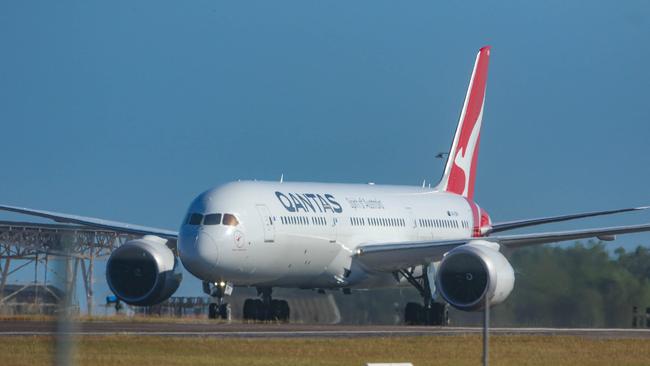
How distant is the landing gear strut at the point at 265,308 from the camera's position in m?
36.0

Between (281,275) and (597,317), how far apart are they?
905 centimetres

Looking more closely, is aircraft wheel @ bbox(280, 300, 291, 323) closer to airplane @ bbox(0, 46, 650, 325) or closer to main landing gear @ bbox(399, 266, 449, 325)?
airplane @ bbox(0, 46, 650, 325)

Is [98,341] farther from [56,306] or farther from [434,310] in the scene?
[434,310]

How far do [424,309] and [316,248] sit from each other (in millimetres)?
4120

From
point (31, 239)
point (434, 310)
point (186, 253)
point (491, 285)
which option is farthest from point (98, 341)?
point (31, 239)

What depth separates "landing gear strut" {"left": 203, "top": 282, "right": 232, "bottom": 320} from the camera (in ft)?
110

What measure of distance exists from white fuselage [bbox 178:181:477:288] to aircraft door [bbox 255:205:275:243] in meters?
0.03

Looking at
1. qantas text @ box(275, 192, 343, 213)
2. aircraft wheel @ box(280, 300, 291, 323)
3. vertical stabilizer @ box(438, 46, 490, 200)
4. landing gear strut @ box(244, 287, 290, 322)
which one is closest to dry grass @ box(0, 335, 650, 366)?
qantas text @ box(275, 192, 343, 213)

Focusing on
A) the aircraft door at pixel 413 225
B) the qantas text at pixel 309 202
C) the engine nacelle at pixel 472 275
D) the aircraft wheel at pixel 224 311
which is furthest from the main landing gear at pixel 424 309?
the aircraft wheel at pixel 224 311

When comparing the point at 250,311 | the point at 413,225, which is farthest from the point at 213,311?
the point at 413,225

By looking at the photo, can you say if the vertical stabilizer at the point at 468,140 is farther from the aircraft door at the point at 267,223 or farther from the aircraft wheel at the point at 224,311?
the aircraft wheel at the point at 224,311

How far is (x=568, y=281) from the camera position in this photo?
36.8 meters

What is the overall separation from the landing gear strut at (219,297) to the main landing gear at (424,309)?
19.5 ft

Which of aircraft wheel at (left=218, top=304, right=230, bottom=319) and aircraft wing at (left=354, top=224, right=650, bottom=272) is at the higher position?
aircraft wing at (left=354, top=224, right=650, bottom=272)
